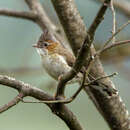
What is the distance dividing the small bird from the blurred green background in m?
0.76

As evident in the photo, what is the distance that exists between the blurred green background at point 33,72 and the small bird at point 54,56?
76cm

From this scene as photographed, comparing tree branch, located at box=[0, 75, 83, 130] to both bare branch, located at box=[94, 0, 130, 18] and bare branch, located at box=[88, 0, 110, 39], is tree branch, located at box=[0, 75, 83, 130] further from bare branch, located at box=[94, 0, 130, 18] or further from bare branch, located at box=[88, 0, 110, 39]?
bare branch, located at box=[94, 0, 130, 18]

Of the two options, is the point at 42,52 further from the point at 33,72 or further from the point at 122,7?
the point at 122,7

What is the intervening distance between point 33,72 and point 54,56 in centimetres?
137

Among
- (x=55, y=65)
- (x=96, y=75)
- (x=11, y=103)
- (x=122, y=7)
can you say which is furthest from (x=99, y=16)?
(x=122, y=7)

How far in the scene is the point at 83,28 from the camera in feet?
11.9

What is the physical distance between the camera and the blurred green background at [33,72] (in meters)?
5.69

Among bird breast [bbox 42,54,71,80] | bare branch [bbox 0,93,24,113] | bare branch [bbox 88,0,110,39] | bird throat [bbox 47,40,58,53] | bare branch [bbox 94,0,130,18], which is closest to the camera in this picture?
bare branch [bbox 88,0,110,39]

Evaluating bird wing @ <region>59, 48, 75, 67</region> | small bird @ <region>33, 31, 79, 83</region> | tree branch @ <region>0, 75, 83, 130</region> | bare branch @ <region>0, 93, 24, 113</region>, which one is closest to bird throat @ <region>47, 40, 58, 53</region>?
small bird @ <region>33, 31, 79, 83</region>

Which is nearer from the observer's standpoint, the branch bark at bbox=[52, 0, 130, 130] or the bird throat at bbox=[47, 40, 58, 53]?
the branch bark at bbox=[52, 0, 130, 130]

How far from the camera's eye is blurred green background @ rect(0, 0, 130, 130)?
5689mm

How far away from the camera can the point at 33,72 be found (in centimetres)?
562

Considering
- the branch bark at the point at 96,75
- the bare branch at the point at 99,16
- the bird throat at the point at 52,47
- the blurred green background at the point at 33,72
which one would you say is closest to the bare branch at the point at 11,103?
the bare branch at the point at 99,16

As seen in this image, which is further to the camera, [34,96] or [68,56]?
[68,56]
